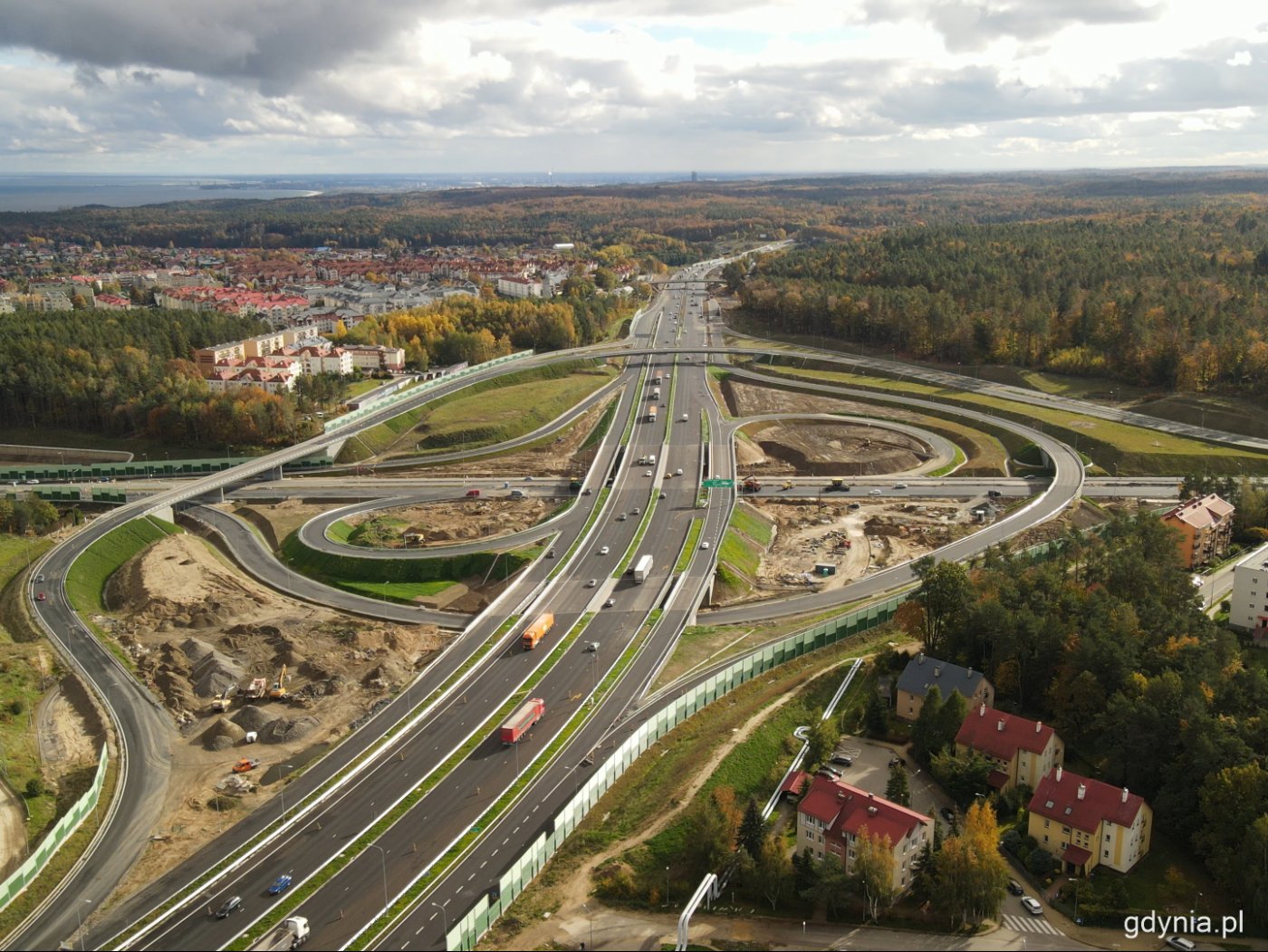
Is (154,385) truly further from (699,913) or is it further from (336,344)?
(699,913)

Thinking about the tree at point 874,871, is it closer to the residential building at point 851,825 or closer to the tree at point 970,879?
the residential building at point 851,825

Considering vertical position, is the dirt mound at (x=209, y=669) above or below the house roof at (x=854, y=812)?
below

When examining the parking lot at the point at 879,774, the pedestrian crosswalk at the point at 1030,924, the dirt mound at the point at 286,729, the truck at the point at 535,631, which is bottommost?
the pedestrian crosswalk at the point at 1030,924

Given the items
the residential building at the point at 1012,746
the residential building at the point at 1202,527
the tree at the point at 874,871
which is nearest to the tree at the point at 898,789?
the residential building at the point at 1012,746

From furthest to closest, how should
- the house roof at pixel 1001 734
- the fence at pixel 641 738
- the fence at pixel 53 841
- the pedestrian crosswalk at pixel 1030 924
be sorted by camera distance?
1. the house roof at pixel 1001 734
2. the fence at pixel 53 841
3. the fence at pixel 641 738
4. the pedestrian crosswalk at pixel 1030 924

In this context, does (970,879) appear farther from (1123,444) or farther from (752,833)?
(1123,444)

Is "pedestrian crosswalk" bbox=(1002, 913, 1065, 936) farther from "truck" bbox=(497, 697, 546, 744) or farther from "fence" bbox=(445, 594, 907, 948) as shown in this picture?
"truck" bbox=(497, 697, 546, 744)

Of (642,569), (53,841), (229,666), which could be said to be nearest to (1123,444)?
(642,569)
